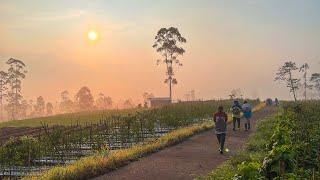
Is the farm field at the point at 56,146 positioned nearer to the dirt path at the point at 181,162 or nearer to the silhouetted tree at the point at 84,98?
the dirt path at the point at 181,162

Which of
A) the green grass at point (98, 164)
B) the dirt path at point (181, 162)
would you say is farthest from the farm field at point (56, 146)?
the dirt path at point (181, 162)

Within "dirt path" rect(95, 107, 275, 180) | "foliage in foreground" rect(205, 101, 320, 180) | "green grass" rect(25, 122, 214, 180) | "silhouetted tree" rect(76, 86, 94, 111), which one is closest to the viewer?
"foliage in foreground" rect(205, 101, 320, 180)

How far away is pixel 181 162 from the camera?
18203 millimetres

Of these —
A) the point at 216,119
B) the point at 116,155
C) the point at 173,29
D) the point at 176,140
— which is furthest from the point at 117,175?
the point at 173,29

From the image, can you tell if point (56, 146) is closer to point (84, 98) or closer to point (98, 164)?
point (98, 164)

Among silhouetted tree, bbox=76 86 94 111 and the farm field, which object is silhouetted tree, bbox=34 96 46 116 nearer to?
silhouetted tree, bbox=76 86 94 111

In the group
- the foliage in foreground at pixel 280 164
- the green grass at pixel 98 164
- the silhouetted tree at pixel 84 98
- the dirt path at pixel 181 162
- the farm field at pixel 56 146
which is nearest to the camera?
the foliage in foreground at pixel 280 164

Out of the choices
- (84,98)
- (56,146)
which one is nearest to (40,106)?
(84,98)

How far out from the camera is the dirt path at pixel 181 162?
51.4 feet

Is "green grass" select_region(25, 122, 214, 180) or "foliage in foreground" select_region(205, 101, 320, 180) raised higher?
"foliage in foreground" select_region(205, 101, 320, 180)

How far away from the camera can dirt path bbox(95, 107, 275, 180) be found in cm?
1568

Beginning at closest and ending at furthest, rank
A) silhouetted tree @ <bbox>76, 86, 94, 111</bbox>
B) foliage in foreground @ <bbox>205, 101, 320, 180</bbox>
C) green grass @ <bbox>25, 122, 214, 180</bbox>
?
foliage in foreground @ <bbox>205, 101, 320, 180</bbox>, green grass @ <bbox>25, 122, 214, 180</bbox>, silhouetted tree @ <bbox>76, 86, 94, 111</bbox>

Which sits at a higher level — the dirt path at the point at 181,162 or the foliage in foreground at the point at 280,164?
the foliage in foreground at the point at 280,164

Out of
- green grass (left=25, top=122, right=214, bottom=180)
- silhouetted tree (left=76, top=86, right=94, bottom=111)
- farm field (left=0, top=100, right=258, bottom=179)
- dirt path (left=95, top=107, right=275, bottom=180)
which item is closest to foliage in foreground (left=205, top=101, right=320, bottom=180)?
dirt path (left=95, top=107, right=275, bottom=180)
